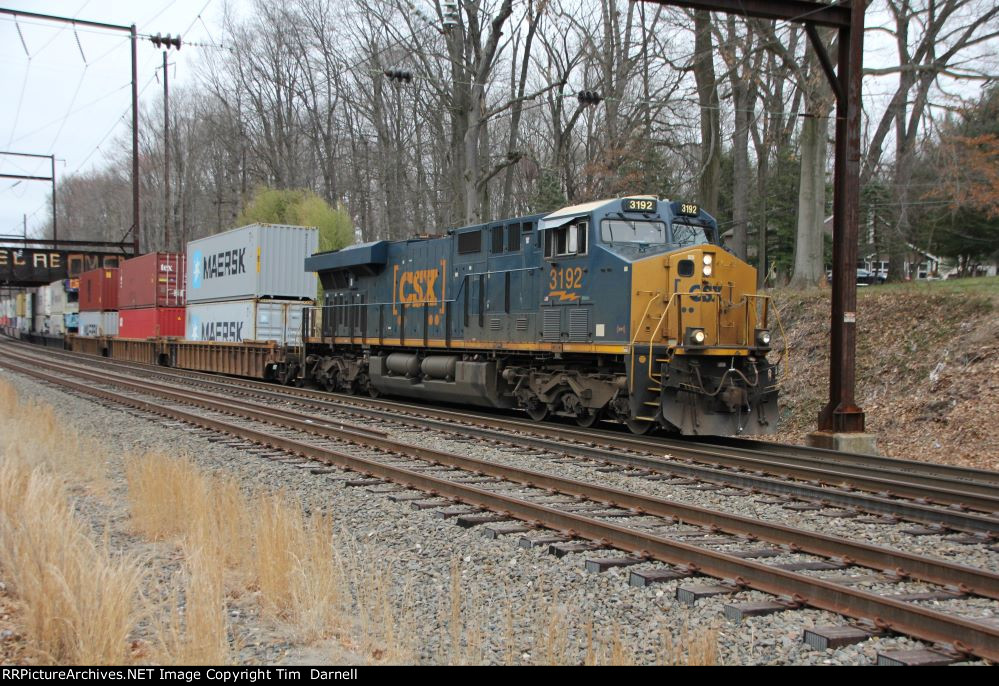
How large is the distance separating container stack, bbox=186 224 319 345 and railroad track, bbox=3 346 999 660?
13.1m

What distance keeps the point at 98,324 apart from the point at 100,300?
5.31 ft

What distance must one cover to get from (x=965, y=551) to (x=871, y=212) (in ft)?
99.5

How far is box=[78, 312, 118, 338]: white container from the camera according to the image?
38156mm

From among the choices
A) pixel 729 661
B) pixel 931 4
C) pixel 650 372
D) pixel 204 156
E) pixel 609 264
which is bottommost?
pixel 729 661

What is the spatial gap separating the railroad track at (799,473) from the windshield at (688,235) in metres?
3.24

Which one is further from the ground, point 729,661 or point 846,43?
point 846,43

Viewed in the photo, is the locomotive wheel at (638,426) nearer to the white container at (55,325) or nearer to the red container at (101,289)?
the red container at (101,289)

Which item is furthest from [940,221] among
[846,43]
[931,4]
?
[846,43]

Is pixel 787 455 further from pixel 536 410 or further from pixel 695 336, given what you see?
pixel 536 410

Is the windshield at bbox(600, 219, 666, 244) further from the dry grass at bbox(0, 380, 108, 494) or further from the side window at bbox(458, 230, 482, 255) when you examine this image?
the dry grass at bbox(0, 380, 108, 494)

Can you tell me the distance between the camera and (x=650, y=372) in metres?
11.9

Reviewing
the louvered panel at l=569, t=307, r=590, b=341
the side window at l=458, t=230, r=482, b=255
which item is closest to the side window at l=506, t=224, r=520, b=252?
the side window at l=458, t=230, r=482, b=255

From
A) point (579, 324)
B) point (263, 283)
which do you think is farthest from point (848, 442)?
point (263, 283)
